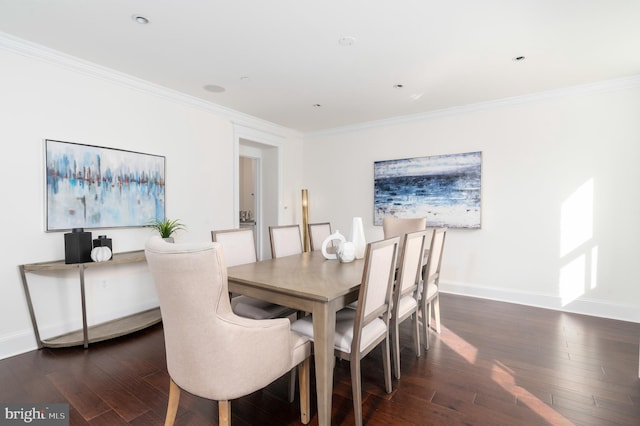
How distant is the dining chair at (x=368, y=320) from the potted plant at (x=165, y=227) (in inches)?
85.5

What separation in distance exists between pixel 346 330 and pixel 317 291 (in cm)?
37

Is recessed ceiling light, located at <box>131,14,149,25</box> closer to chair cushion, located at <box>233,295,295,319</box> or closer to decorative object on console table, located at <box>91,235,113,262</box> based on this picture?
decorative object on console table, located at <box>91,235,113,262</box>

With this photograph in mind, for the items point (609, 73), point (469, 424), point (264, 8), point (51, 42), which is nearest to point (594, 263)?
point (609, 73)

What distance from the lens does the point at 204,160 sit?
414 cm

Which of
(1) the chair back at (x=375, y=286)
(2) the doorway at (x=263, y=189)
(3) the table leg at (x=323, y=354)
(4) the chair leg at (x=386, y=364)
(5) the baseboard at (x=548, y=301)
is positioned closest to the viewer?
(3) the table leg at (x=323, y=354)

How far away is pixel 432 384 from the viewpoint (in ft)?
7.11

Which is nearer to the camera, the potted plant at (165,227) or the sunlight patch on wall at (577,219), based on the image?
the potted plant at (165,227)

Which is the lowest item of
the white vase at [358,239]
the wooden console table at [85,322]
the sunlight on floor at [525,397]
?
the sunlight on floor at [525,397]

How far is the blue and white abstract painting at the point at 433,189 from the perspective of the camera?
4219mm

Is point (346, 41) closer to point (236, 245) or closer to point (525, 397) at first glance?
point (236, 245)

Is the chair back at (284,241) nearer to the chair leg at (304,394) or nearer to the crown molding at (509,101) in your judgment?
the chair leg at (304,394)

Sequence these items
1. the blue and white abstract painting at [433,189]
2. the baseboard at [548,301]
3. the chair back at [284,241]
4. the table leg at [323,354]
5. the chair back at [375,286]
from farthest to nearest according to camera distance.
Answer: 1. the blue and white abstract painting at [433,189]
2. the baseboard at [548,301]
3. the chair back at [284,241]
4. the chair back at [375,286]
5. the table leg at [323,354]

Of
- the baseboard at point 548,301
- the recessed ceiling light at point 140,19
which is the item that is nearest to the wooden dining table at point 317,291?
the recessed ceiling light at point 140,19

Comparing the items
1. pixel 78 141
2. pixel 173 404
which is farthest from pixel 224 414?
pixel 78 141
